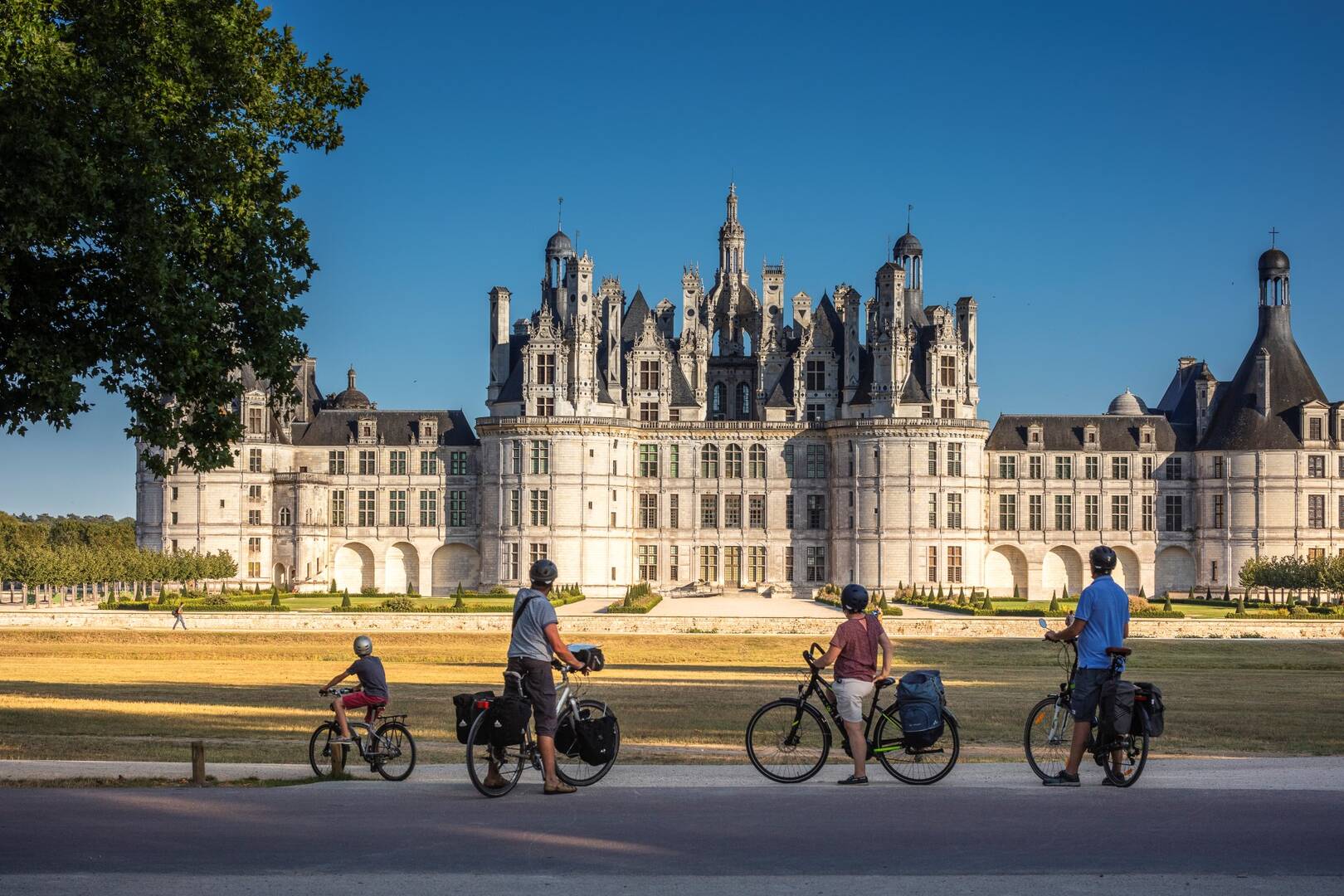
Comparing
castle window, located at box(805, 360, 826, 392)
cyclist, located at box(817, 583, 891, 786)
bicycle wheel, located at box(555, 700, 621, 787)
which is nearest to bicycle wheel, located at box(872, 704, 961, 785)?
cyclist, located at box(817, 583, 891, 786)

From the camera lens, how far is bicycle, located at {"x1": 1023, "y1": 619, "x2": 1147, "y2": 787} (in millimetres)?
14473

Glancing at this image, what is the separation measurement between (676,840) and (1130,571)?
73.6 m

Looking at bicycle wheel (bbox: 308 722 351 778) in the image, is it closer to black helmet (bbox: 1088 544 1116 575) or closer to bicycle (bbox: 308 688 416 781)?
bicycle (bbox: 308 688 416 781)

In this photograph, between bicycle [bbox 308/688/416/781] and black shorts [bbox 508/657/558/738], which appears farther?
bicycle [bbox 308/688/416/781]

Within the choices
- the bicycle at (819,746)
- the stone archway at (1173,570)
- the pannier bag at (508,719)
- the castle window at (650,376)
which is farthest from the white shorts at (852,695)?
the stone archway at (1173,570)

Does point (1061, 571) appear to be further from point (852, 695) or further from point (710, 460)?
point (852, 695)

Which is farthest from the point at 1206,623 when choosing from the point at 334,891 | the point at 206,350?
the point at 334,891

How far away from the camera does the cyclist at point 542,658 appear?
14.1 meters

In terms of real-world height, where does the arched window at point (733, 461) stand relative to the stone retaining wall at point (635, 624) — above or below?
above

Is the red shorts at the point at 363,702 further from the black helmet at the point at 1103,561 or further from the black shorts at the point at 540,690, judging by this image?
the black helmet at the point at 1103,561

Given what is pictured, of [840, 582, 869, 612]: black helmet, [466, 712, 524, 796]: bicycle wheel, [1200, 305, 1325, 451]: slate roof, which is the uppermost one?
[1200, 305, 1325, 451]: slate roof

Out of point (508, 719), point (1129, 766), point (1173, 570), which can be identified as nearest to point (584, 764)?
point (508, 719)

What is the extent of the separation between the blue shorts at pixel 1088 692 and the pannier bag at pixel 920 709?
129 centimetres

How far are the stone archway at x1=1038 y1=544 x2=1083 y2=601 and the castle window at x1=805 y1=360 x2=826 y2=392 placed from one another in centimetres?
1538
